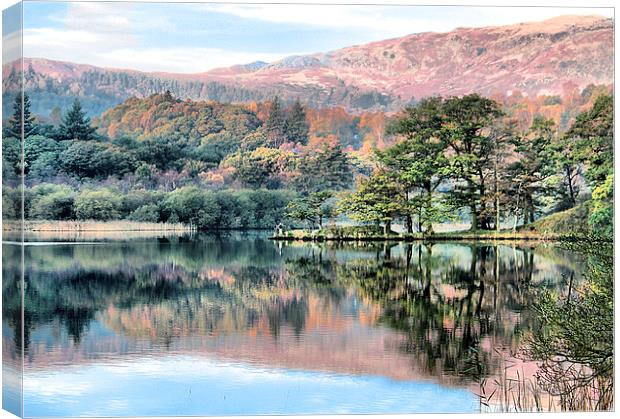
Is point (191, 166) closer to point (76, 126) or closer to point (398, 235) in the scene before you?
point (76, 126)

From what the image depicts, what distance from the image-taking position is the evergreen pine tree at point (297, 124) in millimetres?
13320

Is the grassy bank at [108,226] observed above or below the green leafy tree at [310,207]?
below

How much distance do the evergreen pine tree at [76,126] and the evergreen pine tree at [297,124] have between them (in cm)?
209

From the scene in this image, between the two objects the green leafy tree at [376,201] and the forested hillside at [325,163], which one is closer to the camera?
the forested hillside at [325,163]

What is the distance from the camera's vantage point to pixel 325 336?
12500 mm

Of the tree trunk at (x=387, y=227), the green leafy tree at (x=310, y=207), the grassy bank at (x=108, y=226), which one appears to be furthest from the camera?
the tree trunk at (x=387, y=227)

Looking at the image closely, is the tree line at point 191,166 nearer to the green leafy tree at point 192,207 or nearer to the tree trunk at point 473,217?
the green leafy tree at point 192,207

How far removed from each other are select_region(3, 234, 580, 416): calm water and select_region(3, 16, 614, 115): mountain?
161 centimetres

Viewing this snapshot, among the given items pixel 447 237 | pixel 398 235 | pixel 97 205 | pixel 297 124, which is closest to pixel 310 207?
pixel 297 124

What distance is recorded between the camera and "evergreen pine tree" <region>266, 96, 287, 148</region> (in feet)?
43.4

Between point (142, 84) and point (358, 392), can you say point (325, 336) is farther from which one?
point (142, 84)

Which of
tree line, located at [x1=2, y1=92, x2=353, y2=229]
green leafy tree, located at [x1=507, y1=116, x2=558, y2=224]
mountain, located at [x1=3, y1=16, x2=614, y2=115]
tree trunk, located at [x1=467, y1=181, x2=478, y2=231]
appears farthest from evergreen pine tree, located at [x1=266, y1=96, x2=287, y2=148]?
green leafy tree, located at [x1=507, y1=116, x2=558, y2=224]

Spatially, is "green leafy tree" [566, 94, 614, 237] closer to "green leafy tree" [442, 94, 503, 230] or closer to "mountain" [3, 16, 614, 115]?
"mountain" [3, 16, 614, 115]

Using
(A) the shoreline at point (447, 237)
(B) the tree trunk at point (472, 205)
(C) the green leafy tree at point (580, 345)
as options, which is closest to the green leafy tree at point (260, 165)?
(A) the shoreline at point (447, 237)
